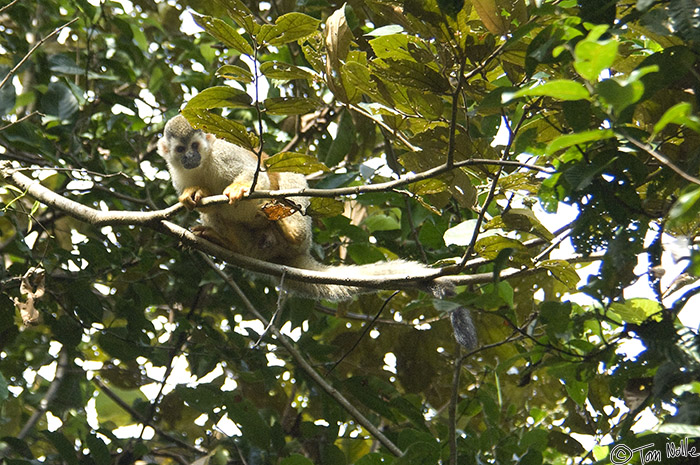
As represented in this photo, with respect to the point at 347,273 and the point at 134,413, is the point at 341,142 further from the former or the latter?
the point at 134,413

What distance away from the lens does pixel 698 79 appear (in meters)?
1.68

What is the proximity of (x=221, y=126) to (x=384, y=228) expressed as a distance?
188cm

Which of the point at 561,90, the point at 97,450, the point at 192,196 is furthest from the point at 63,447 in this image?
the point at 561,90

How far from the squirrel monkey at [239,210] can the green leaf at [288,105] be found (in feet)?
4.66

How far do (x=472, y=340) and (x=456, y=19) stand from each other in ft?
5.12

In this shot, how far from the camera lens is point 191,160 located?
4.02 m

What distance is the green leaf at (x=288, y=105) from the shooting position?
2367 mm

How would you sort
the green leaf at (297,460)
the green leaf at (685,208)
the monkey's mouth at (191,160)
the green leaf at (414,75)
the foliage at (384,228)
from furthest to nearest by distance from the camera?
the monkey's mouth at (191,160), the green leaf at (297,460), the green leaf at (414,75), the foliage at (384,228), the green leaf at (685,208)

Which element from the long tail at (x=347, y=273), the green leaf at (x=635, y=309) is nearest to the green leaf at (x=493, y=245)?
the green leaf at (x=635, y=309)

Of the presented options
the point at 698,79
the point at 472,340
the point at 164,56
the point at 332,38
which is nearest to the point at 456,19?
the point at 332,38

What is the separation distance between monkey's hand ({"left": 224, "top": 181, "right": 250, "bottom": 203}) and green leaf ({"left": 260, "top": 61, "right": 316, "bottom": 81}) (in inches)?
33.3

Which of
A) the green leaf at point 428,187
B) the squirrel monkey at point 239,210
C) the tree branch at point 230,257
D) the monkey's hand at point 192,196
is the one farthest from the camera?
the squirrel monkey at point 239,210

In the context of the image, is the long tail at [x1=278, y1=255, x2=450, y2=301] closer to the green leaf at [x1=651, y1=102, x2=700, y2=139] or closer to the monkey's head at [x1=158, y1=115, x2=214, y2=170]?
the monkey's head at [x1=158, y1=115, x2=214, y2=170]

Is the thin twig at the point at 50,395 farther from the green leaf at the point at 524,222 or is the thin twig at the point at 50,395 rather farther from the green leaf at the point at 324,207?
the green leaf at the point at 524,222
